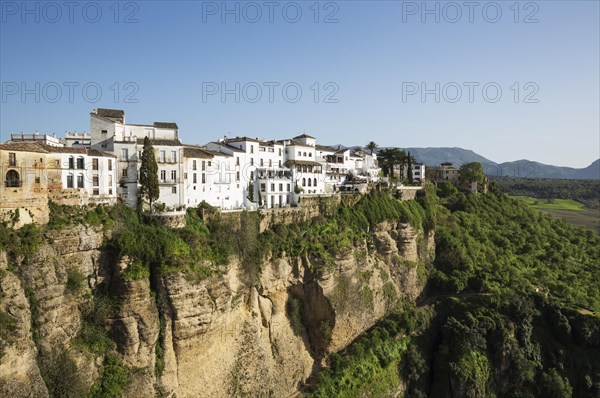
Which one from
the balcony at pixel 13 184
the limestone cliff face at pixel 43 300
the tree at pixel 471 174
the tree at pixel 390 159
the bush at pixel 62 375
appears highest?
the tree at pixel 390 159

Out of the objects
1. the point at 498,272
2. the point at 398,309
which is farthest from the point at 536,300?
the point at 398,309

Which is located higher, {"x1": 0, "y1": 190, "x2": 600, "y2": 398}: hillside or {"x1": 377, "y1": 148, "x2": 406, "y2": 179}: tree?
{"x1": 377, "y1": 148, "x2": 406, "y2": 179}: tree

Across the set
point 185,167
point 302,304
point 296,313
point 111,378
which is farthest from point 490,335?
point 111,378

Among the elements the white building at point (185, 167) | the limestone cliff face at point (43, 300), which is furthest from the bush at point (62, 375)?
the white building at point (185, 167)

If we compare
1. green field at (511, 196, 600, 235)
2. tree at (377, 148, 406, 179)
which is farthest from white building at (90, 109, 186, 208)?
green field at (511, 196, 600, 235)

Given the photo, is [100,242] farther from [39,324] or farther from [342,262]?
[342,262]

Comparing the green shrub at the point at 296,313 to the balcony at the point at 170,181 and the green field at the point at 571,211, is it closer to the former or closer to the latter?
the balcony at the point at 170,181

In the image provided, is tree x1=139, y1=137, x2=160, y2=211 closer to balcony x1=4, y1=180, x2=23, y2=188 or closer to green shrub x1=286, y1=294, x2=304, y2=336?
balcony x1=4, y1=180, x2=23, y2=188

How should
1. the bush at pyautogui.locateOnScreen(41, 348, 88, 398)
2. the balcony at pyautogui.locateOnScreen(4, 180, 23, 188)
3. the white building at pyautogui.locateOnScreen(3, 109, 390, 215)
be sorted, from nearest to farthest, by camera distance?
the bush at pyautogui.locateOnScreen(41, 348, 88, 398), the balcony at pyautogui.locateOnScreen(4, 180, 23, 188), the white building at pyautogui.locateOnScreen(3, 109, 390, 215)
